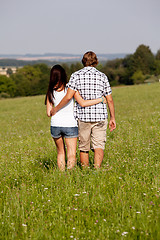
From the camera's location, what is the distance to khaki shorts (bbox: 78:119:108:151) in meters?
5.33

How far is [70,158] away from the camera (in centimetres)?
563

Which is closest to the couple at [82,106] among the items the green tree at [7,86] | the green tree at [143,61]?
the green tree at [7,86]

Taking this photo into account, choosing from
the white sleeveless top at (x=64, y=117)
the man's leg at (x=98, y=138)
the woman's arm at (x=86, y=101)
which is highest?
the woman's arm at (x=86, y=101)

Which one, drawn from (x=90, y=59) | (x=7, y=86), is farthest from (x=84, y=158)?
(x=7, y=86)

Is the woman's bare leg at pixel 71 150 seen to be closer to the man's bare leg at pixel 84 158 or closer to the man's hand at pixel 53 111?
the man's bare leg at pixel 84 158

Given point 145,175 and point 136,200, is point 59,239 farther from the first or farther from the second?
point 145,175

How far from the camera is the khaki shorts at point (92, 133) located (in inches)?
210

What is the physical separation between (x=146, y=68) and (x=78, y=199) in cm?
10678

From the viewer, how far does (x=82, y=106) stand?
5215 millimetres

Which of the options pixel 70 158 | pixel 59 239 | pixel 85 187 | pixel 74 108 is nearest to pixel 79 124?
pixel 74 108

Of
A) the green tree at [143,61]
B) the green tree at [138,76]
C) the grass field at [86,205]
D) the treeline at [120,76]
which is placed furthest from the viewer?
the green tree at [143,61]

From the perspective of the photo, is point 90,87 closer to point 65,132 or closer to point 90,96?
point 90,96

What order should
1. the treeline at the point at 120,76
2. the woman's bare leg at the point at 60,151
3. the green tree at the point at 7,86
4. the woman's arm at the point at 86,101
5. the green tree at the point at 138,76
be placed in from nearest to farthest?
the woman's arm at the point at 86,101 < the woman's bare leg at the point at 60,151 < the green tree at the point at 138,76 < the green tree at the point at 7,86 < the treeline at the point at 120,76

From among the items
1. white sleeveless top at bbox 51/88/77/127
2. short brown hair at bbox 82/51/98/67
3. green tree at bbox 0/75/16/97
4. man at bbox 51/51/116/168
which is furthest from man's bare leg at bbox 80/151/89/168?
green tree at bbox 0/75/16/97
